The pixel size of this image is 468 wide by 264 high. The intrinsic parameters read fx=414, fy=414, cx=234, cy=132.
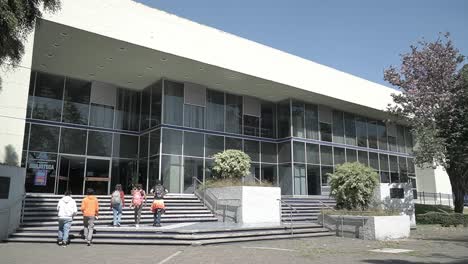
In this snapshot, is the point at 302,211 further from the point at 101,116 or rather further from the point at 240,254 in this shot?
the point at 101,116

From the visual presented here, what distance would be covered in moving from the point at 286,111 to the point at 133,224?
15.6 metres

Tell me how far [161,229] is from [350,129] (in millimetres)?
22197

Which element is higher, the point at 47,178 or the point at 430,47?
the point at 430,47

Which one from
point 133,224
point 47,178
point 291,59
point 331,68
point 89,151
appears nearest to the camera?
point 133,224

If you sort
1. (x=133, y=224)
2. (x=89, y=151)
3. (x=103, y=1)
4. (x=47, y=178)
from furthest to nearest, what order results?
(x=89, y=151)
(x=47, y=178)
(x=103, y=1)
(x=133, y=224)

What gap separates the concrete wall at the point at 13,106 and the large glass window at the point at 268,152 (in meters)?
16.1

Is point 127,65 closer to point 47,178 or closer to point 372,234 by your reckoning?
point 47,178

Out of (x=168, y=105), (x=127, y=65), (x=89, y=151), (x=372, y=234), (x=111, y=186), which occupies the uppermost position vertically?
(x=127, y=65)

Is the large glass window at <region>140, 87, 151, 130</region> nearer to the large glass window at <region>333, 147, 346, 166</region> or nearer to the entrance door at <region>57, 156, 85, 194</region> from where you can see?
the entrance door at <region>57, 156, 85, 194</region>

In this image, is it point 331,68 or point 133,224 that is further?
point 331,68

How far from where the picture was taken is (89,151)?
23.3 metres

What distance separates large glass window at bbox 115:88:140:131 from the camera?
25000 mm

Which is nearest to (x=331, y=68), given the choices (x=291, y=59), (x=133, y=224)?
(x=291, y=59)

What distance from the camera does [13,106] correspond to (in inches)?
621
